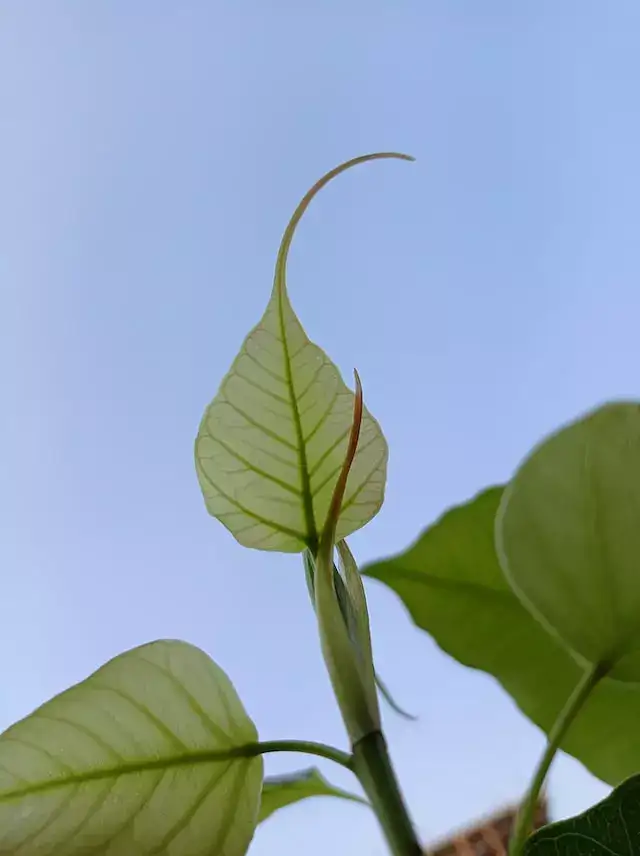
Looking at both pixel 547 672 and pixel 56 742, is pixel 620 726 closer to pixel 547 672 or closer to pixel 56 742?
pixel 547 672

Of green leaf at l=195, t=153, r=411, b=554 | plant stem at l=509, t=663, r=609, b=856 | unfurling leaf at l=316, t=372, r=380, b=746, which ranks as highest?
green leaf at l=195, t=153, r=411, b=554

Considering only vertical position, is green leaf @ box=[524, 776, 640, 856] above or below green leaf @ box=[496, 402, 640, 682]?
below

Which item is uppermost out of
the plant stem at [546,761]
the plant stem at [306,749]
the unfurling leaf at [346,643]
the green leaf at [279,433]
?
the green leaf at [279,433]

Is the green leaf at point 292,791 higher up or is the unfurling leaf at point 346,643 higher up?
the unfurling leaf at point 346,643
